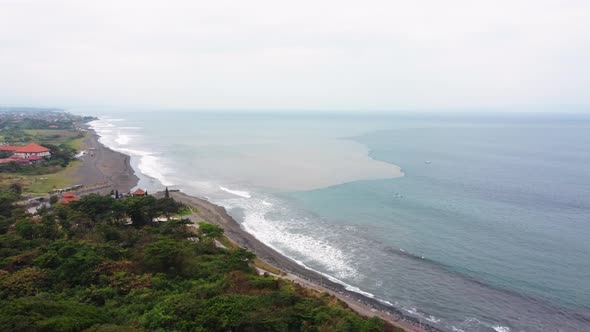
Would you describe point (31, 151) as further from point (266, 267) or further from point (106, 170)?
point (266, 267)

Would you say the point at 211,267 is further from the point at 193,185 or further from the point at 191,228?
the point at 193,185

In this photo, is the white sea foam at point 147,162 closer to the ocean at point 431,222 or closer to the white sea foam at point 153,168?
the white sea foam at point 153,168

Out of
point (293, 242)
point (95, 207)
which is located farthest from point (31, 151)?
point (293, 242)

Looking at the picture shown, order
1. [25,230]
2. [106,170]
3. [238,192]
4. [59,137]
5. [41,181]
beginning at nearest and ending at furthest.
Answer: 1. [25,230]
2. [238,192]
3. [41,181]
4. [106,170]
5. [59,137]

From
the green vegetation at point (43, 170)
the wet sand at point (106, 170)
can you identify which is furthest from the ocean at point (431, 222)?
the green vegetation at point (43, 170)

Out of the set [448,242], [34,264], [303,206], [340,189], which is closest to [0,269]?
[34,264]

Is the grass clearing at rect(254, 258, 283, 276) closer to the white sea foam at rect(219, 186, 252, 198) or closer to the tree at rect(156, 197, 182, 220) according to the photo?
the tree at rect(156, 197, 182, 220)
